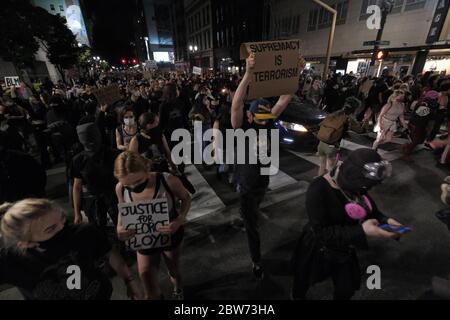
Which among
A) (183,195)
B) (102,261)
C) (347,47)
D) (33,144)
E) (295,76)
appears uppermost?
(347,47)

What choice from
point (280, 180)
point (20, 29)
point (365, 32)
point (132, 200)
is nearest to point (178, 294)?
point (132, 200)

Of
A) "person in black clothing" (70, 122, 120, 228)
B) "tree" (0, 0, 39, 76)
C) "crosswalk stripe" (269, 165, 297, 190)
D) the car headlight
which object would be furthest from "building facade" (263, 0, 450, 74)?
"tree" (0, 0, 39, 76)

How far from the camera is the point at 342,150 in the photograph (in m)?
7.41

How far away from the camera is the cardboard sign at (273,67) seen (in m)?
2.93

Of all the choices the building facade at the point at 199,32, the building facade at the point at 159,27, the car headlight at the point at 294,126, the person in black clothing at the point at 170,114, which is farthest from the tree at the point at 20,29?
the building facade at the point at 159,27

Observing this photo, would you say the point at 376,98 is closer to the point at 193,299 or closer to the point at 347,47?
Answer: the point at 193,299

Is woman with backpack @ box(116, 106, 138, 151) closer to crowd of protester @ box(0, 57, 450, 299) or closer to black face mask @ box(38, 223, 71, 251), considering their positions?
crowd of protester @ box(0, 57, 450, 299)

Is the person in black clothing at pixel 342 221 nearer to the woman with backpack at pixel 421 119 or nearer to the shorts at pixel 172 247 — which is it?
the shorts at pixel 172 247

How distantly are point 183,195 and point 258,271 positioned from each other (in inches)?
61.0

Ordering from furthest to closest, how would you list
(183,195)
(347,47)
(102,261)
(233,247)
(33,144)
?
(347,47), (33,144), (233,247), (183,195), (102,261)

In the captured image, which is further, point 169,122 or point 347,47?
point 347,47

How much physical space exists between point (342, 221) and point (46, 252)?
7.46ft

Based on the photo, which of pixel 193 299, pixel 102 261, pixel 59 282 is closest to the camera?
pixel 59 282
